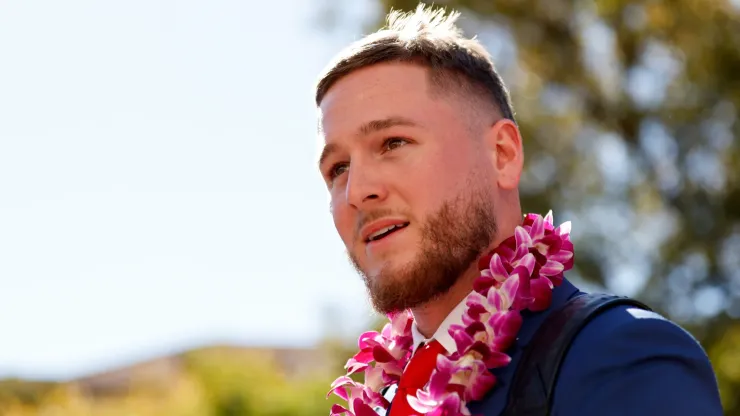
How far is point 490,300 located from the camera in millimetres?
2436

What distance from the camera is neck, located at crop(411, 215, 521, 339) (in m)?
2.58

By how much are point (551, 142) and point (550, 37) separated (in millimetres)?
1761

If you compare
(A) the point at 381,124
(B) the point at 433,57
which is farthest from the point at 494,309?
(B) the point at 433,57

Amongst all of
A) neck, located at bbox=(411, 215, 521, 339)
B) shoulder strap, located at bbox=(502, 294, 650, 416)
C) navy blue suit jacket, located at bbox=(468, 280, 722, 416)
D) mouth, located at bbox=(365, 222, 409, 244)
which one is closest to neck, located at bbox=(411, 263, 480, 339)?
neck, located at bbox=(411, 215, 521, 339)

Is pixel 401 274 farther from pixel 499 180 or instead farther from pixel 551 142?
pixel 551 142

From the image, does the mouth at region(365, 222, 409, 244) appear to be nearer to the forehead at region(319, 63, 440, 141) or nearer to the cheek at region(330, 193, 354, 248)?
the cheek at region(330, 193, 354, 248)

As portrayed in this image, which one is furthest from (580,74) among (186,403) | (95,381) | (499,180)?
(95,381)

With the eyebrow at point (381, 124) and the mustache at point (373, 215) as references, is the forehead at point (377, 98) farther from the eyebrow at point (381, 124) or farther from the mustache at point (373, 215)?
the mustache at point (373, 215)

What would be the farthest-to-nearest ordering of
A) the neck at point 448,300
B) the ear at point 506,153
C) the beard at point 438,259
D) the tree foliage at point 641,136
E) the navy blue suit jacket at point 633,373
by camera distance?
the tree foliage at point 641,136 < the ear at point 506,153 < the neck at point 448,300 < the beard at point 438,259 < the navy blue suit jacket at point 633,373

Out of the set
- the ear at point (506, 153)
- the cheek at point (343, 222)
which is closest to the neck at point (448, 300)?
the ear at point (506, 153)

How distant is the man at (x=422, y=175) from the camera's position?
2484mm

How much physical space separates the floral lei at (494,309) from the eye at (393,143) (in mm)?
354

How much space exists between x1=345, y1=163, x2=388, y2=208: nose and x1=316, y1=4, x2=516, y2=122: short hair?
0.31m

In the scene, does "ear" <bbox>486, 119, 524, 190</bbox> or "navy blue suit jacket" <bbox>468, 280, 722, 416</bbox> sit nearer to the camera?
"navy blue suit jacket" <bbox>468, 280, 722, 416</bbox>
